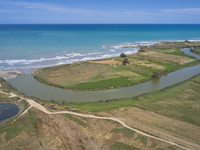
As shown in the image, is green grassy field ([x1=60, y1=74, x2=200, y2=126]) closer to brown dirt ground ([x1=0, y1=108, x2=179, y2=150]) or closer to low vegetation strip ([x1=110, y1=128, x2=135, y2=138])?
brown dirt ground ([x1=0, y1=108, x2=179, y2=150])

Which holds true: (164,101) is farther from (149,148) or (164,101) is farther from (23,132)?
(23,132)

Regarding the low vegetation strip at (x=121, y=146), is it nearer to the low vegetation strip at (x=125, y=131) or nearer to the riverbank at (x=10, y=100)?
the low vegetation strip at (x=125, y=131)

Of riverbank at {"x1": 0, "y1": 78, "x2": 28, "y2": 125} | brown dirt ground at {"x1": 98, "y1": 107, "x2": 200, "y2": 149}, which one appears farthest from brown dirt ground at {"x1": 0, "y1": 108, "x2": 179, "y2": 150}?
riverbank at {"x1": 0, "y1": 78, "x2": 28, "y2": 125}

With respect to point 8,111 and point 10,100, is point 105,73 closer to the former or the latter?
point 10,100

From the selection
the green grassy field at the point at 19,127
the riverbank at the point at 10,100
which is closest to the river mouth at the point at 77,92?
the riverbank at the point at 10,100

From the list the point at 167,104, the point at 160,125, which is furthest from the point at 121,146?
the point at 167,104
